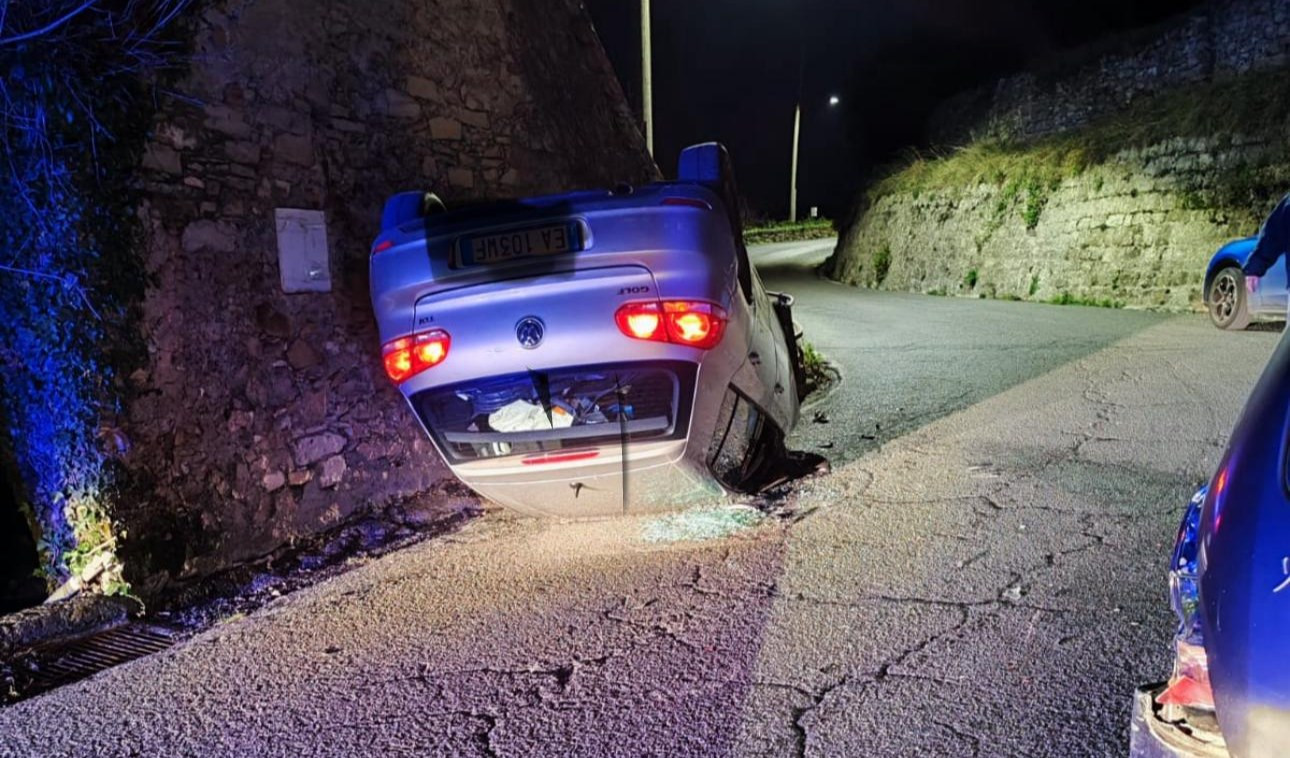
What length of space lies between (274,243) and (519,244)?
1995 mm

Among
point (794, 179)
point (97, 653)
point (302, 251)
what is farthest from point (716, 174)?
point (794, 179)

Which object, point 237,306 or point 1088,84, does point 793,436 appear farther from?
point 1088,84

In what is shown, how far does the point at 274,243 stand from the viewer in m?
4.72

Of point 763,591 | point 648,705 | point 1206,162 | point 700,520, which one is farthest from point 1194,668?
point 1206,162

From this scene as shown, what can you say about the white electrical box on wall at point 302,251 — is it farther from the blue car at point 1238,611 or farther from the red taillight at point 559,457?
the blue car at point 1238,611

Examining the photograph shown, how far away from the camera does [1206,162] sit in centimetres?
1326

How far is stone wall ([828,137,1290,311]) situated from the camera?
13203 millimetres

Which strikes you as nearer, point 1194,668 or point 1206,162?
point 1194,668

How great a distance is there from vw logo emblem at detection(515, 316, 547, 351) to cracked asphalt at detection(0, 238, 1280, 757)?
1144mm

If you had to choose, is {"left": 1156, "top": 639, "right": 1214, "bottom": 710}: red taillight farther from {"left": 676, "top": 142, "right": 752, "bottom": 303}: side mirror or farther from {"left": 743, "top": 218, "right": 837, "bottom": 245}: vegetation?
{"left": 743, "top": 218, "right": 837, "bottom": 245}: vegetation

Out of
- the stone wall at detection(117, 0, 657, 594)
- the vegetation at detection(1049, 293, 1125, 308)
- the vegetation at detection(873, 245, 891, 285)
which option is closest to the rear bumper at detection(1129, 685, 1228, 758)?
the stone wall at detection(117, 0, 657, 594)

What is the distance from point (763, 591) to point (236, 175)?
3.59 meters

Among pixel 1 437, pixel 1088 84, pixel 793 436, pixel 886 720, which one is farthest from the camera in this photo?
pixel 1088 84

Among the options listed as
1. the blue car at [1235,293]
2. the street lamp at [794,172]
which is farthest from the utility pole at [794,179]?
the blue car at [1235,293]
